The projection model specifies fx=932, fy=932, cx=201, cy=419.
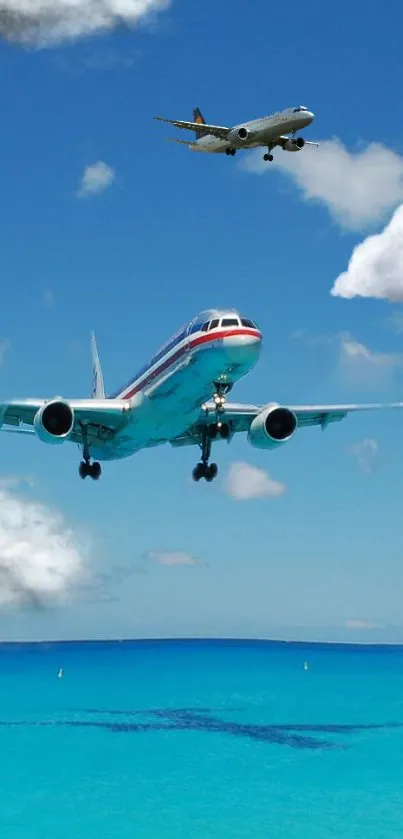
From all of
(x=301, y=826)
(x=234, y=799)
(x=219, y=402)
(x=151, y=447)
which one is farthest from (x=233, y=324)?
(x=234, y=799)

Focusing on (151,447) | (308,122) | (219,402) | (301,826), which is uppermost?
(308,122)

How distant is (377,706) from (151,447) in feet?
458

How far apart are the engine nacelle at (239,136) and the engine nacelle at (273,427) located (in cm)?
3435

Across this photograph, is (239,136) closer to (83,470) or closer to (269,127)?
(269,127)

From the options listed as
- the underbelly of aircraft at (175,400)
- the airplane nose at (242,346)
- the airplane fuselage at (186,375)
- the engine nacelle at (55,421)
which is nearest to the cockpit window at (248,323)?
the airplane fuselage at (186,375)

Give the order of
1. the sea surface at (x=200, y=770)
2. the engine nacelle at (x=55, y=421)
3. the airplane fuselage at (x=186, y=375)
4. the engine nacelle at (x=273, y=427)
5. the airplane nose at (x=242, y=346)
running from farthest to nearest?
1. the sea surface at (x=200, y=770)
2. the engine nacelle at (x=273, y=427)
3. the engine nacelle at (x=55, y=421)
4. the airplane fuselage at (x=186, y=375)
5. the airplane nose at (x=242, y=346)

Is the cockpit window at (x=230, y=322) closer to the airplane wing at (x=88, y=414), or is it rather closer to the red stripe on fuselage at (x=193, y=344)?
the red stripe on fuselage at (x=193, y=344)

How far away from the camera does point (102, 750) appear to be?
399ft

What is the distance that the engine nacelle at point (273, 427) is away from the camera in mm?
47938

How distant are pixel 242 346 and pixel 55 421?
12.5 m

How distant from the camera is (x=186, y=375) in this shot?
42000 mm

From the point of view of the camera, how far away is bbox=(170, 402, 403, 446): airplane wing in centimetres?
4991

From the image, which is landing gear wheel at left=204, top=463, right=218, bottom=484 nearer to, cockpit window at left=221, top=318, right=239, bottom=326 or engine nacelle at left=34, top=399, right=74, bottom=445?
engine nacelle at left=34, top=399, right=74, bottom=445

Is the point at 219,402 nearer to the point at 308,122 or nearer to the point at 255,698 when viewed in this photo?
the point at 308,122
